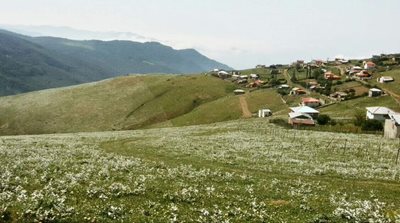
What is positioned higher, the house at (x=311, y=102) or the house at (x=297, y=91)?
the house at (x=297, y=91)

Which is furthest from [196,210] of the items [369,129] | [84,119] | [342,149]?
[84,119]

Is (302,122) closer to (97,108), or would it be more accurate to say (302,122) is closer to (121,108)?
(121,108)

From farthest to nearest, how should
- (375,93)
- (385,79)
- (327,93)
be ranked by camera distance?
(385,79), (327,93), (375,93)

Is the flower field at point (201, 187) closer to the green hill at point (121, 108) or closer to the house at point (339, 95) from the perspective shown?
the green hill at point (121, 108)

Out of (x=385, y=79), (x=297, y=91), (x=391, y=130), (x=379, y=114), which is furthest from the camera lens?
(x=297, y=91)

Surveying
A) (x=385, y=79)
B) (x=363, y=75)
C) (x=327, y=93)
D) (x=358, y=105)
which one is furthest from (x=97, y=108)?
(x=385, y=79)

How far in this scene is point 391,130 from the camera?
79.7m

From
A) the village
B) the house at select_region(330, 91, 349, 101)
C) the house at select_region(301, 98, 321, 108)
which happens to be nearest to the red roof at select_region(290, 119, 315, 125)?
the village

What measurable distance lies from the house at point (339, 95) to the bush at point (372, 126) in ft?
185

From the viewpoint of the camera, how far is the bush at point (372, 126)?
89.8 meters

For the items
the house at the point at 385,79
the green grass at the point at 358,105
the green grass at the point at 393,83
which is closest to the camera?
the green grass at the point at 358,105

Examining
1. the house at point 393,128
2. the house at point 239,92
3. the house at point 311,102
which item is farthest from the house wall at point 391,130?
the house at point 239,92

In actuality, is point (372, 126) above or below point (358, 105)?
below

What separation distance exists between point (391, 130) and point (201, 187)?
62.9 meters
